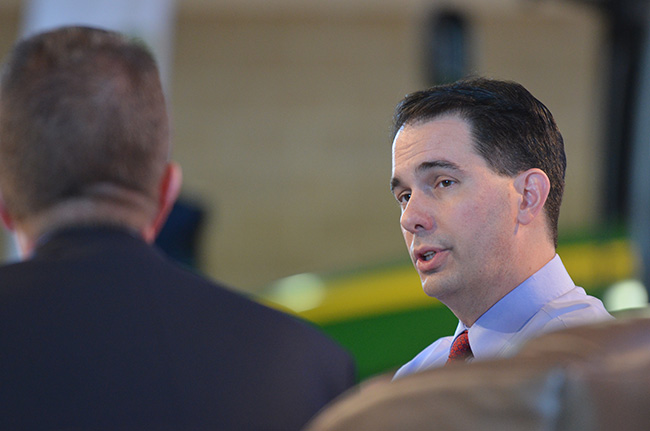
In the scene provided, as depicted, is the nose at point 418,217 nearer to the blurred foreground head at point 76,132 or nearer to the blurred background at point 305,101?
the blurred foreground head at point 76,132

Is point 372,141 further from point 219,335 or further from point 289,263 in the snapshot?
point 219,335

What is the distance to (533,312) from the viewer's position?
0.75 m

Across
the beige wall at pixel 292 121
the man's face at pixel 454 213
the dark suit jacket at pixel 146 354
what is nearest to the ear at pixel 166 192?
the dark suit jacket at pixel 146 354

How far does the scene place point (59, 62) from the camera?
1.06 metres

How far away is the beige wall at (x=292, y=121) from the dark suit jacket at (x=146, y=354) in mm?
7812

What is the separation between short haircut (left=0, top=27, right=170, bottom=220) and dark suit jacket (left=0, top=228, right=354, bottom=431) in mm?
101

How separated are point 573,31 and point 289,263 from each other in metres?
3.47

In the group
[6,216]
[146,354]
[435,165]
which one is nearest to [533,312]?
[435,165]

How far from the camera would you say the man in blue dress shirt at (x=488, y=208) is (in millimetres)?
716

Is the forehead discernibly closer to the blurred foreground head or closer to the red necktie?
the red necktie

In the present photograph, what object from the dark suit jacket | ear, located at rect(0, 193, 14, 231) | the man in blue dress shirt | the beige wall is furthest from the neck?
the beige wall

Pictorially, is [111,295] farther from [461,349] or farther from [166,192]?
[461,349]

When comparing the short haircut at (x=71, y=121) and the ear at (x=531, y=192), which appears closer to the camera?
the ear at (x=531, y=192)

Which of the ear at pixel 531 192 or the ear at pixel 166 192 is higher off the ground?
the ear at pixel 166 192
